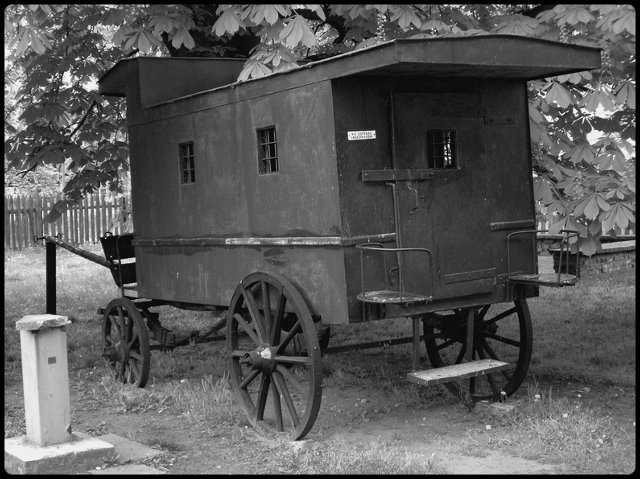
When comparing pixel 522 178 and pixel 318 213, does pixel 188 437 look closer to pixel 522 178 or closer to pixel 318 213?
pixel 318 213

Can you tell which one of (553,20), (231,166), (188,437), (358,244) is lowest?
(188,437)

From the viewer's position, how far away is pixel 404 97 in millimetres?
6629

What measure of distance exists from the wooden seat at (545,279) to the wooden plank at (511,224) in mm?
400

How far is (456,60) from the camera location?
603 centimetres

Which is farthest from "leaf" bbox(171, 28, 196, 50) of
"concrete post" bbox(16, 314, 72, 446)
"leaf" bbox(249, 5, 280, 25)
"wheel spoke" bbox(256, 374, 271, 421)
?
"wheel spoke" bbox(256, 374, 271, 421)

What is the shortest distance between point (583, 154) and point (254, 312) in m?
3.16

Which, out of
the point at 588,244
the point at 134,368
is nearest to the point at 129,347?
the point at 134,368

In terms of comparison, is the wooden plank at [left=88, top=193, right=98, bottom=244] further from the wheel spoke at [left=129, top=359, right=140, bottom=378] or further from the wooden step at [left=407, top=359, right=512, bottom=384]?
the wooden step at [left=407, top=359, right=512, bottom=384]

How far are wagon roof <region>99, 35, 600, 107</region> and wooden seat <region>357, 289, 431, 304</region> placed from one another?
156 centimetres

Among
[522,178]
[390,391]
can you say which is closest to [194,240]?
[390,391]

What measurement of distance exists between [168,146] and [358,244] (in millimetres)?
2684

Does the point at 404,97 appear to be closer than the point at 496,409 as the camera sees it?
Yes

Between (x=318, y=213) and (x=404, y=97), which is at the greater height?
(x=404, y=97)

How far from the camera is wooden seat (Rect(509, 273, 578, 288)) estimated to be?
22.4 ft
